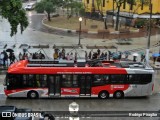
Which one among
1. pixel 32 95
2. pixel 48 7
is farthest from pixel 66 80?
pixel 48 7

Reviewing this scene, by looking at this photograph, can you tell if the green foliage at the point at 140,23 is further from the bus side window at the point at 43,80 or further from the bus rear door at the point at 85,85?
the bus side window at the point at 43,80

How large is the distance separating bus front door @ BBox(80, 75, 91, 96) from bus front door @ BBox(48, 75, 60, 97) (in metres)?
1.59

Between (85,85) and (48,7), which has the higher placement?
(48,7)

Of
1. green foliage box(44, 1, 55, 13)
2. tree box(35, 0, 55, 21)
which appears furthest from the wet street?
green foliage box(44, 1, 55, 13)

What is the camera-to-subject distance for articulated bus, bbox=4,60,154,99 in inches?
1008

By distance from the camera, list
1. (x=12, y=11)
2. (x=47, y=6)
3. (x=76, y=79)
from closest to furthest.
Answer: (x=76, y=79)
(x=12, y=11)
(x=47, y=6)

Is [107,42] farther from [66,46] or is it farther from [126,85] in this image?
[126,85]

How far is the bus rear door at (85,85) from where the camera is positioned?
25891 mm

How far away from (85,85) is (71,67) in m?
1.62

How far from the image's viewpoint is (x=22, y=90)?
84.7ft

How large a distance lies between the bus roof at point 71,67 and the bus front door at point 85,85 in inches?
17.0

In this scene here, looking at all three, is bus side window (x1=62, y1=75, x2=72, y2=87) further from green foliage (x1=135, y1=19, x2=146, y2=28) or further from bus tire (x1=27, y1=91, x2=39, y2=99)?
green foliage (x1=135, y1=19, x2=146, y2=28)

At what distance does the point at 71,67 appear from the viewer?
2570 centimetres

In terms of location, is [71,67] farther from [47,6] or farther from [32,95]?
[47,6]
